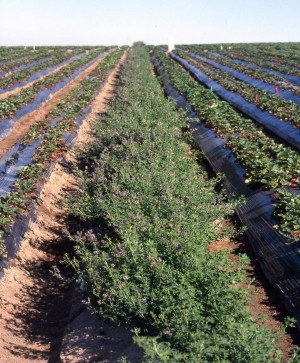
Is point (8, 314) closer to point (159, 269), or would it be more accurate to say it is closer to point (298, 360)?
point (159, 269)

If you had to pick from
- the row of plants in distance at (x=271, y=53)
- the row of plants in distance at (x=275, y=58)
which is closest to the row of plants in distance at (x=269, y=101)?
the row of plants in distance at (x=275, y=58)

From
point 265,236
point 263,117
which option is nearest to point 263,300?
point 265,236

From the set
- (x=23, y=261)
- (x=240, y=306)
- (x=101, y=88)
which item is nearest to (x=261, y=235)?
(x=240, y=306)

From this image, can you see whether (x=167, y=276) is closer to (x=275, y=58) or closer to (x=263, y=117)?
(x=263, y=117)

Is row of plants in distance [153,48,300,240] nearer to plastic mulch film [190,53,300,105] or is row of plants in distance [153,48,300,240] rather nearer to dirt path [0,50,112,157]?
plastic mulch film [190,53,300,105]

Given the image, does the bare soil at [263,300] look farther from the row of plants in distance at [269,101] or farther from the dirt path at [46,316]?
the row of plants in distance at [269,101]

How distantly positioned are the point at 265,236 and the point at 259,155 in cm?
330

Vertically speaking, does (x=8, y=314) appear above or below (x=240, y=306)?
below

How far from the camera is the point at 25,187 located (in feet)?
27.6

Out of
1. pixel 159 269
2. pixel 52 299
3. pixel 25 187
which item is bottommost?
pixel 52 299

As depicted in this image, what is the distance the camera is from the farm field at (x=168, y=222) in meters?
3.75

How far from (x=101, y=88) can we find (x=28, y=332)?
1850cm

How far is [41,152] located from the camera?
35.1 ft

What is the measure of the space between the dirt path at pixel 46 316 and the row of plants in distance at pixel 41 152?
48cm
